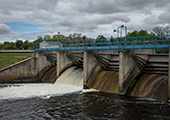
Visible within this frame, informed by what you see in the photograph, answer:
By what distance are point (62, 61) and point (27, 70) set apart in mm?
7268

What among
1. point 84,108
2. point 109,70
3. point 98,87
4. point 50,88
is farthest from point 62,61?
point 84,108

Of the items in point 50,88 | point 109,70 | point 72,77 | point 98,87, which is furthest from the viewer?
point 72,77

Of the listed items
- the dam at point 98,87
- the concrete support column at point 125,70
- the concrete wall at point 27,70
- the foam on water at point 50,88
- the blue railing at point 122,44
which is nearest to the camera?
the dam at point 98,87

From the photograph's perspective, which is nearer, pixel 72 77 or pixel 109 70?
pixel 109 70

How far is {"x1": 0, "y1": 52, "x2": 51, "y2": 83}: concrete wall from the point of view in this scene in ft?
100

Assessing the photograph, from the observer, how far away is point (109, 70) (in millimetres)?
25828

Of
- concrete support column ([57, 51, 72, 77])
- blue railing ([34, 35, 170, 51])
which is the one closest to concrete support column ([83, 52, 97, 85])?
blue railing ([34, 35, 170, 51])

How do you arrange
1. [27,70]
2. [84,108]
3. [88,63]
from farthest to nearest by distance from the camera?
[27,70], [88,63], [84,108]

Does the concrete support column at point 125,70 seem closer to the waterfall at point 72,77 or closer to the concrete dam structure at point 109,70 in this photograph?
the concrete dam structure at point 109,70

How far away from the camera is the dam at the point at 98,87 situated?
1474cm

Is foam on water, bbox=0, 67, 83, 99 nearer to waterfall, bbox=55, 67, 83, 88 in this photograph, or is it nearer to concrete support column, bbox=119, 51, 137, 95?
waterfall, bbox=55, 67, 83, 88

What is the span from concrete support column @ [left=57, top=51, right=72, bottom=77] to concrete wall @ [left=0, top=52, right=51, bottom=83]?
569cm

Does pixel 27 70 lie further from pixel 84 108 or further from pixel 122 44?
pixel 84 108

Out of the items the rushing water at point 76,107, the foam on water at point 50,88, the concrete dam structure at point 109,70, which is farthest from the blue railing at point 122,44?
the rushing water at point 76,107
